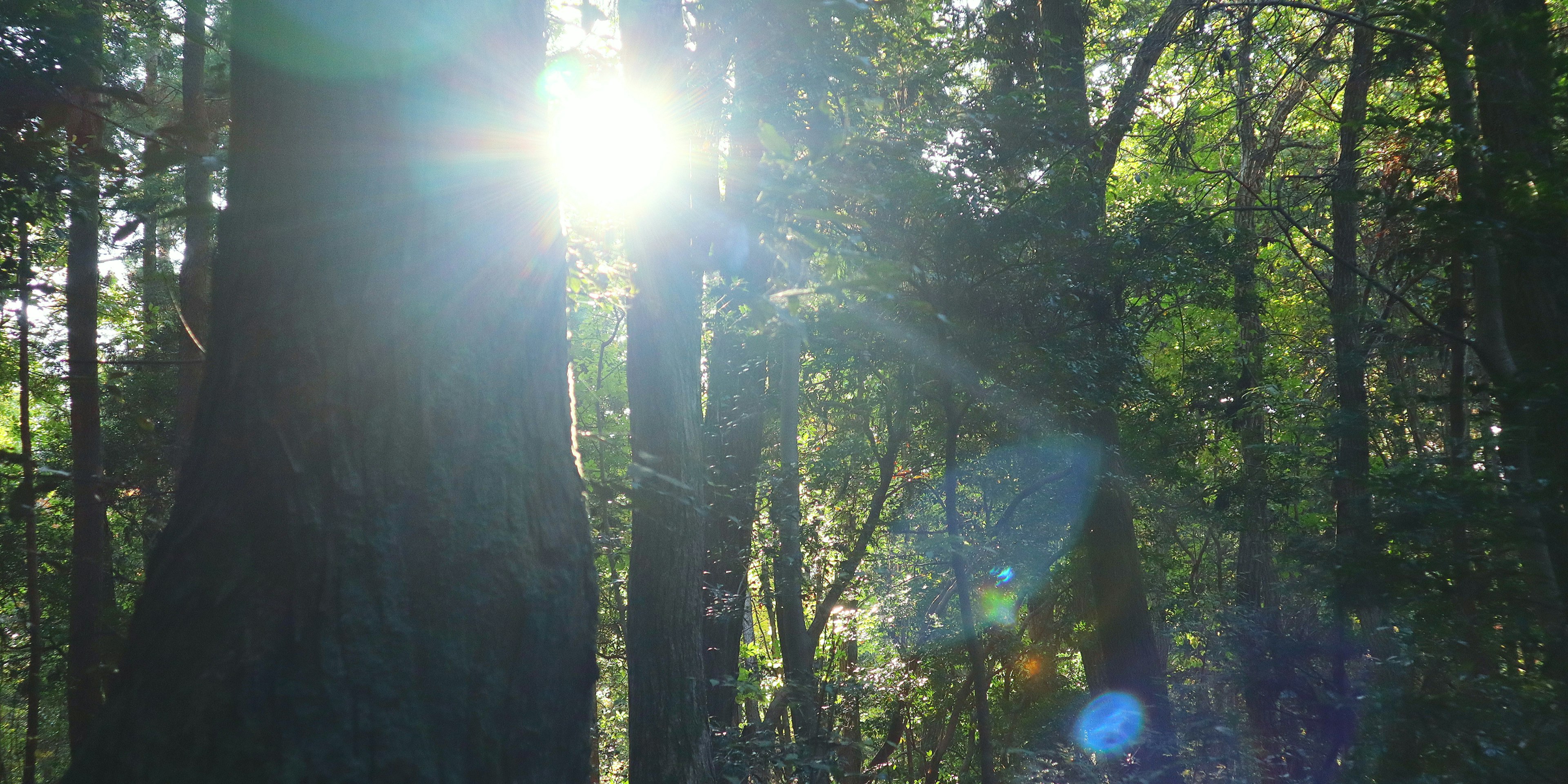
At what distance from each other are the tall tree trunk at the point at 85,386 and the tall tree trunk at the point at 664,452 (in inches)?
101

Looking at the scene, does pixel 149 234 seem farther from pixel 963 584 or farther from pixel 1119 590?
pixel 1119 590

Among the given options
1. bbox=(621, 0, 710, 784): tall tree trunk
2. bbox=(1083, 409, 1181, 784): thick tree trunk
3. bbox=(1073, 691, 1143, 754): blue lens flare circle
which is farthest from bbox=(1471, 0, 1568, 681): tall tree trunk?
bbox=(621, 0, 710, 784): tall tree trunk

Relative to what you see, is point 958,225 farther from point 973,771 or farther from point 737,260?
point 973,771

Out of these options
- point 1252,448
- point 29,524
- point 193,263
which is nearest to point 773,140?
point 29,524

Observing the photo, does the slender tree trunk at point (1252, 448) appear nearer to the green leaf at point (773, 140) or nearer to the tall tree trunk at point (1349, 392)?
the tall tree trunk at point (1349, 392)

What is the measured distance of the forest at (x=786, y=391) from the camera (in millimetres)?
1552

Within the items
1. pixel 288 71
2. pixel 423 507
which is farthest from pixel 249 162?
pixel 423 507

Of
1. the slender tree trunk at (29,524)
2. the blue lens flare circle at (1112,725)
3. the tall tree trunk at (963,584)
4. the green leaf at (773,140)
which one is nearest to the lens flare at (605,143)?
the green leaf at (773,140)

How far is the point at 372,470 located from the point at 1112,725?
9.79 m

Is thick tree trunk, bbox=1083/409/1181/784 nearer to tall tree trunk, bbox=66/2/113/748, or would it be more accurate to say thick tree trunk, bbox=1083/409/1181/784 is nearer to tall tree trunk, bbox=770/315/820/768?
tall tree trunk, bbox=770/315/820/768

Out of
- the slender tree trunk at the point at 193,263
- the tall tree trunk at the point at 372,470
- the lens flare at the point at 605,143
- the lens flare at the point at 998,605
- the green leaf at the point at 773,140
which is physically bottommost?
the tall tree trunk at the point at 372,470

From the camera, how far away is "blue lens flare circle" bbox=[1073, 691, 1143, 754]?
877 cm

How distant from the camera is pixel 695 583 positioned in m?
5.19

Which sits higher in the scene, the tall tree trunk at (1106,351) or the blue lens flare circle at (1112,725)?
the tall tree trunk at (1106,351)
